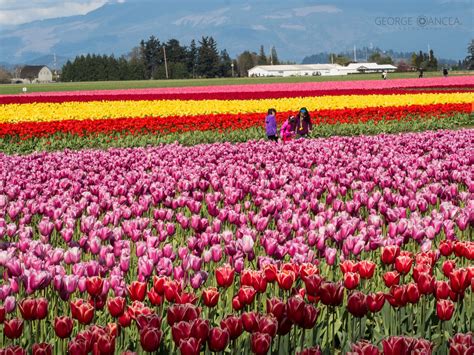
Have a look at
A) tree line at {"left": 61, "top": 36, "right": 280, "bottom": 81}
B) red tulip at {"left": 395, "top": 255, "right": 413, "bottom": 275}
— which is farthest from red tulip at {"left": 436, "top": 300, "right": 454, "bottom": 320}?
tree line at {"left": 61, "top": 36, "right": 280, "bottom": 81}

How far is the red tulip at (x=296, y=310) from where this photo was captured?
143 inches

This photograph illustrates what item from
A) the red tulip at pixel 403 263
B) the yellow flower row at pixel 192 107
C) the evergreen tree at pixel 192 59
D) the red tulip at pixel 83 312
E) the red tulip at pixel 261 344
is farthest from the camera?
the evergreen tree at pixel 192 59

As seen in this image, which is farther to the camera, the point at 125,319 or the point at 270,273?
the point at 270,273

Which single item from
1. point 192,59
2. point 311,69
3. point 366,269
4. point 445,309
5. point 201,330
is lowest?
point 445,309

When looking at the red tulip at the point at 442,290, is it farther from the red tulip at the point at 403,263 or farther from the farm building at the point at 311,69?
the farm building at the point at 311,69

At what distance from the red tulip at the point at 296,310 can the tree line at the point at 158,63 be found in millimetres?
118865

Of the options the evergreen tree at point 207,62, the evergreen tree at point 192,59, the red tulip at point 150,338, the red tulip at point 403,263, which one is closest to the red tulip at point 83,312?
the red tulip at point 150,338

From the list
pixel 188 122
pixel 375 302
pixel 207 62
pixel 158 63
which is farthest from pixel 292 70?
pixel 375 302

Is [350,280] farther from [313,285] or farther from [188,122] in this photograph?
[188,122]

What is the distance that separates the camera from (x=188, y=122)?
70.7 feet

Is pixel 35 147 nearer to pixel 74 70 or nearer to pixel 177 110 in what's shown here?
pixel 177 110

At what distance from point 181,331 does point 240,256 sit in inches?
73.1

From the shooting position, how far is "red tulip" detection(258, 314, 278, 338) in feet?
11.3

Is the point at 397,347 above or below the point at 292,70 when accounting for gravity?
below
